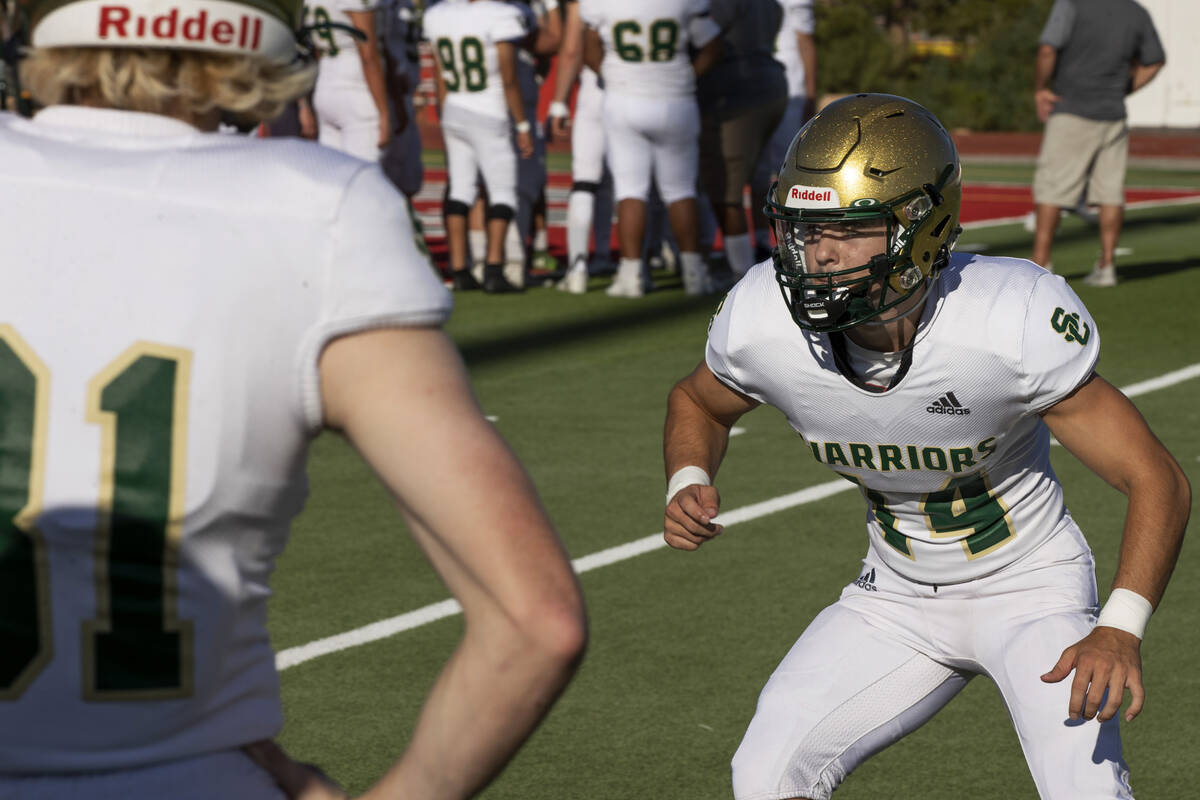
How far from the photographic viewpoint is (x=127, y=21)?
1595 millimetres

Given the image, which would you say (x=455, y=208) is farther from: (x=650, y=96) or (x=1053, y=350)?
(x=1053, y=350)

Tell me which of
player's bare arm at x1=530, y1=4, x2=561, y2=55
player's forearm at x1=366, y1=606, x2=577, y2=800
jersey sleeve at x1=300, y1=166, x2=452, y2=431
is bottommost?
player's bare arm at x1=530, y1=4, x2=561, y2=55

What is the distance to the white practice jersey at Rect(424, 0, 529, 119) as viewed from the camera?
1097cm

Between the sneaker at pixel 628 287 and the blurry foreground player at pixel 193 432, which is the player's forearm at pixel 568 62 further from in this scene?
the blurry foreground player at pixel 193 432

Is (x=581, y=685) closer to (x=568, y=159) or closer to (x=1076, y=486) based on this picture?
(x=1076, y=486)

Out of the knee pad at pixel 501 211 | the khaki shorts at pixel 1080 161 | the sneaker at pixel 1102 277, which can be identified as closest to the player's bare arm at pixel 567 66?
the knee pad at pixel 501 211

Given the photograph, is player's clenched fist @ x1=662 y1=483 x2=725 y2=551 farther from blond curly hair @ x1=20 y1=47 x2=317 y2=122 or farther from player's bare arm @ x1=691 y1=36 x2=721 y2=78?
player's bare arm @ x1=691 y1=36 x2=721 y2=78

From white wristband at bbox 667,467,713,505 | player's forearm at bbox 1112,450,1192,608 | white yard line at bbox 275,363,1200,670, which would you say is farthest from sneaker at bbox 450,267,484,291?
player's forearm at bbox 1112,450,1192,608

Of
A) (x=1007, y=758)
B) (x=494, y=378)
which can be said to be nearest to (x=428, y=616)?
(x=1007, y=758)

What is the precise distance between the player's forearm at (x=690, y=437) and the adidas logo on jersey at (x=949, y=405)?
429 millimetres

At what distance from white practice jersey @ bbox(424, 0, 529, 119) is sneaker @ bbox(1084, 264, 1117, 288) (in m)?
4.08

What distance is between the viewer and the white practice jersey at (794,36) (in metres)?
12.8

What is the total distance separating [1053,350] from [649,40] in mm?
7485

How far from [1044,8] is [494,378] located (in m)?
25.3
